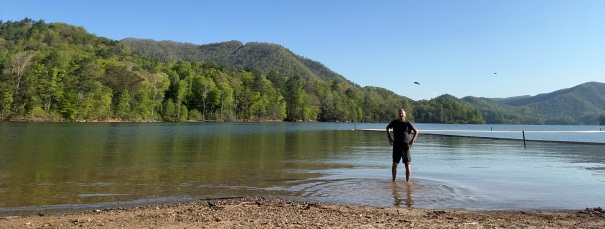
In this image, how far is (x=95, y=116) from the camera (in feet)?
334

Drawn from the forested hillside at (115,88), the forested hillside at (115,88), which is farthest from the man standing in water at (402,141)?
the forested hillside at (115,88)

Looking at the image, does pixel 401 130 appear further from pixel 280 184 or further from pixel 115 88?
pixel 115 88

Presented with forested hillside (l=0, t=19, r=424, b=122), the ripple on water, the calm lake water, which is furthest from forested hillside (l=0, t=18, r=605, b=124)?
the ripple on water

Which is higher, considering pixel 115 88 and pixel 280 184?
pixel 115 88

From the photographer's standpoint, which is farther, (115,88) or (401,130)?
(115,88)

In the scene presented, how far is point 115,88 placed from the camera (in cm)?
11288

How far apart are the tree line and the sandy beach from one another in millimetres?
93485

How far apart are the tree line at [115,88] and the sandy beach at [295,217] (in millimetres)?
93485

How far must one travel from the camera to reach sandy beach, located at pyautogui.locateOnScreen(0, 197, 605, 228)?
22.9 feet

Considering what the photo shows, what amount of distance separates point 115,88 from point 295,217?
117m

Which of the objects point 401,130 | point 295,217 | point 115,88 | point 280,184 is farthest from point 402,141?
point 115,88

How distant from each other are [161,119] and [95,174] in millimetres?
120107

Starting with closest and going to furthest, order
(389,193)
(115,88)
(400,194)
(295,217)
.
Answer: (295,217) < (400,194) < (389,193) < (115,88)

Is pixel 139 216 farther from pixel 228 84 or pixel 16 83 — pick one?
pixel 228 84
